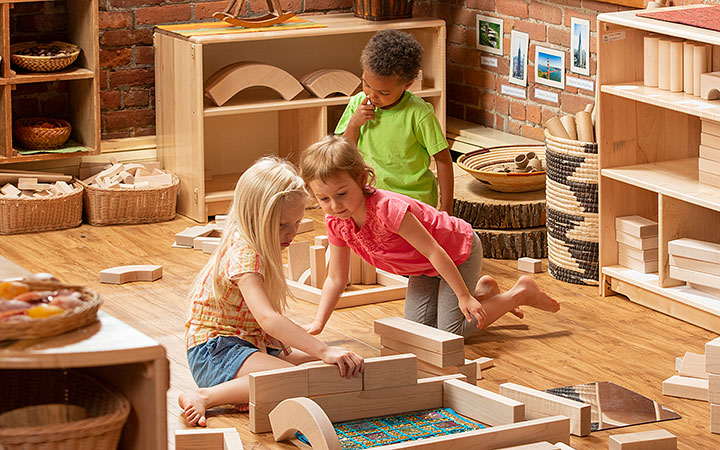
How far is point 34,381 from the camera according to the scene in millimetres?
1487

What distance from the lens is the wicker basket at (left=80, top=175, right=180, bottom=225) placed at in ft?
15.2

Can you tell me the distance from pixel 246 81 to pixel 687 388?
2568 millimetres

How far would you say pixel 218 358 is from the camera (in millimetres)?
2807

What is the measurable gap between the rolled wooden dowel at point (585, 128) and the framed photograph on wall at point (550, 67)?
0.94 metres

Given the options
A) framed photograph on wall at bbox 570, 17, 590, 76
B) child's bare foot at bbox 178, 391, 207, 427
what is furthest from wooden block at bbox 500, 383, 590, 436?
framed photograph on wall at bbox 570, 17, 590, 76

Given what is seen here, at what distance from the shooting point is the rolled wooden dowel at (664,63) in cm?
348

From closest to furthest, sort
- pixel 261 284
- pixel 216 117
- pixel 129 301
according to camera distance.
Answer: pixel 261 284, pixel 129 301, pixel 216 117

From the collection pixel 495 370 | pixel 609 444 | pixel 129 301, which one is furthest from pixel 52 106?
pixel 609 444

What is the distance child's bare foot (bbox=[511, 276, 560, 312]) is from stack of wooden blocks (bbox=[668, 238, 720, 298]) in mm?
431

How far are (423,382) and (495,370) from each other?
50cm

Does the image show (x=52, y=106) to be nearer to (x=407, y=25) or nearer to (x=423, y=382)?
(x=407, y=25)

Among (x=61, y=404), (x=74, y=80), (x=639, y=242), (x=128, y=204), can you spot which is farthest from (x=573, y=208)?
(x=61, y=404)

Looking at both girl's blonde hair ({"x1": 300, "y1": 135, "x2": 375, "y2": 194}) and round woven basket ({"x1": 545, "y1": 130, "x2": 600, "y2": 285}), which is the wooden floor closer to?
round woven basket ({"x1": 545, "y1": 130, "x2": 600, "y2": 285})

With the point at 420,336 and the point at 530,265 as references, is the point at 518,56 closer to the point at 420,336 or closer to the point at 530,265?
the point at 530,265
